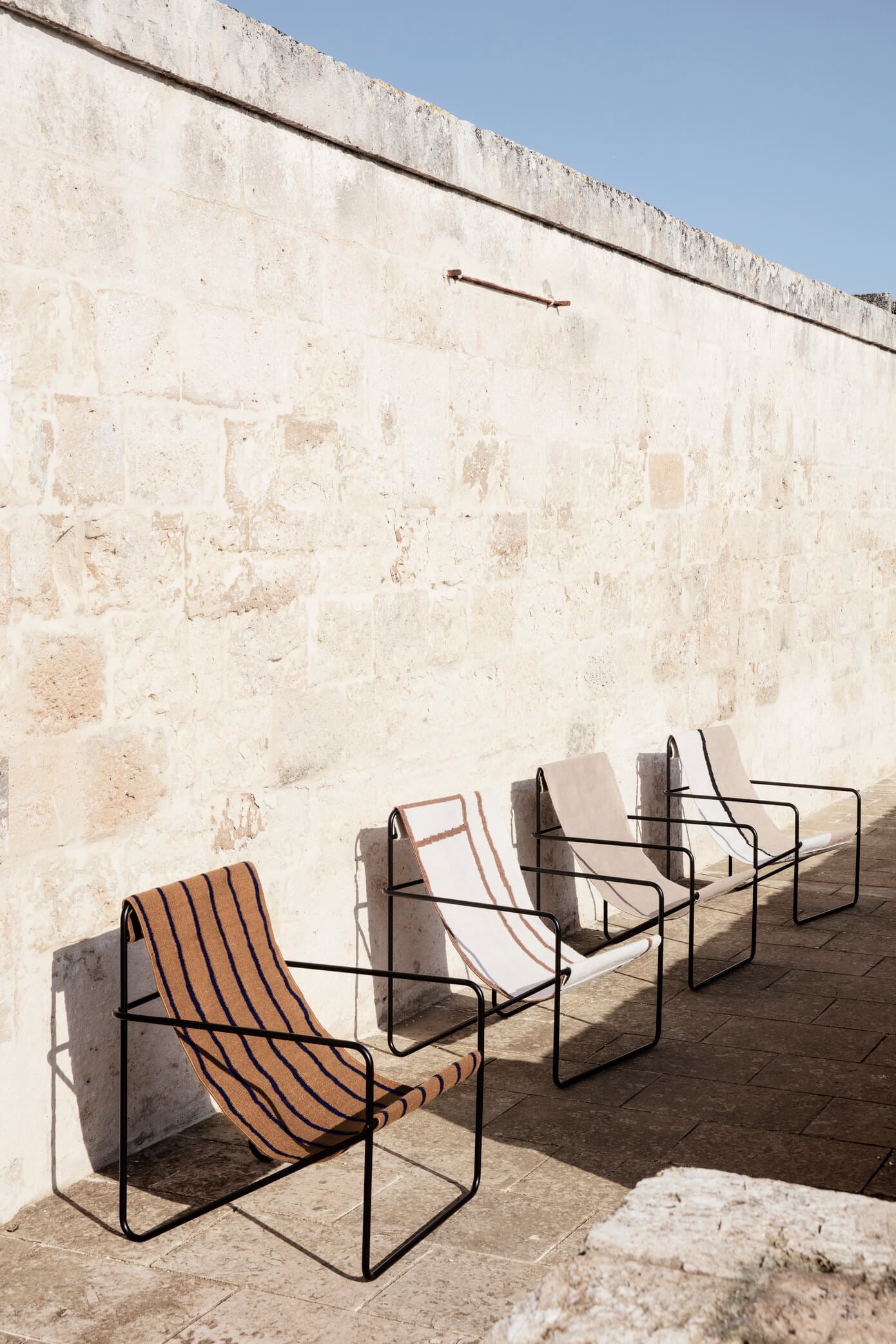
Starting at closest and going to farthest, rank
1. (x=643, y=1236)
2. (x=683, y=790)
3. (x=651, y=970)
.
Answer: (x=643, y=1236)
(x=651, y=970)
(x=683, y=790)

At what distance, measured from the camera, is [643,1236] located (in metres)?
1.23

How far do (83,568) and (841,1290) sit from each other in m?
2.64

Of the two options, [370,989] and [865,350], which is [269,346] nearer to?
[370,989]

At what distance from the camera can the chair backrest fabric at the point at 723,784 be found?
236 inches

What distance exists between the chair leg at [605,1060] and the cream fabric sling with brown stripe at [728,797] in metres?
1.54

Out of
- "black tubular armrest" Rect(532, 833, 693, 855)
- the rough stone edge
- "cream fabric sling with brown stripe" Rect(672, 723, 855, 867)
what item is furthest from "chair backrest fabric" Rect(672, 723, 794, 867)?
the rough stone edge

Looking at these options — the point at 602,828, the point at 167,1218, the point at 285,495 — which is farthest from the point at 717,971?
the point at 167,1218

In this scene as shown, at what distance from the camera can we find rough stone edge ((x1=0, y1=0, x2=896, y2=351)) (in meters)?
3.39

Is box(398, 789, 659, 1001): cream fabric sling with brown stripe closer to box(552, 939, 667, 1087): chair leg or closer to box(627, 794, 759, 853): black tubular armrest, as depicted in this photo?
box(552, 939, 667, 1087): chair leg

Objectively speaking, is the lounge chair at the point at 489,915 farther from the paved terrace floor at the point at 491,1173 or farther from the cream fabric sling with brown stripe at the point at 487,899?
the paved terrace floor at the point at 491,1173

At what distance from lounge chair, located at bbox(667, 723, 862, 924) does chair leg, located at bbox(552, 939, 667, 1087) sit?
153cm

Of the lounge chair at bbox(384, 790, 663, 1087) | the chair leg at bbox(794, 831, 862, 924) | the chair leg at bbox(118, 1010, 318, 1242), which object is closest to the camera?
the chair leg at bbox(118, 1010, 318, 1242)

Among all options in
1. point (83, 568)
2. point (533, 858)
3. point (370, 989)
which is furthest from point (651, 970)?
point (83, 568)

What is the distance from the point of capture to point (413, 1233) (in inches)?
119
